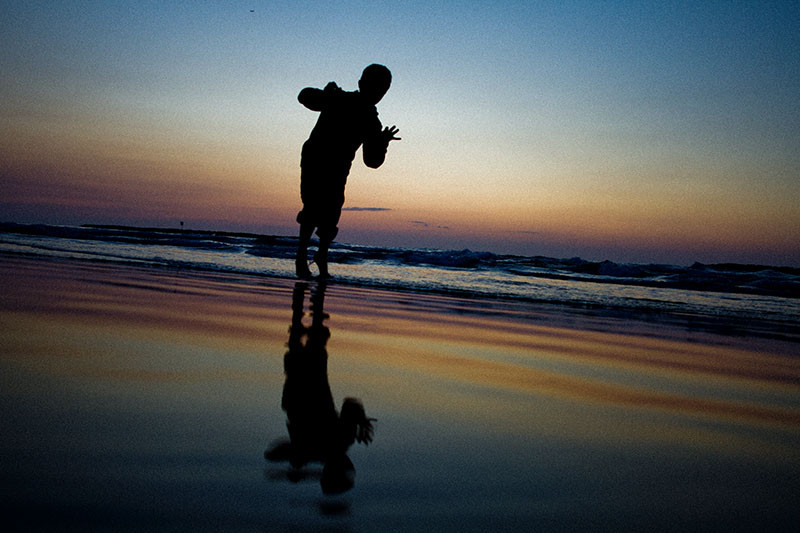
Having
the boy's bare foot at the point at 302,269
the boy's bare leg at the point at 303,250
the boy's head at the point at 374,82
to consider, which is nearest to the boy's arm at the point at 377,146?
the boy's head at the point at 374,82

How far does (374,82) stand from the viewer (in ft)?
16.5

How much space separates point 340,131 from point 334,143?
13 centimetres

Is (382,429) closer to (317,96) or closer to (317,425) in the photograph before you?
(317,425)

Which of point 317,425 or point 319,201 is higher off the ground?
point 319,201

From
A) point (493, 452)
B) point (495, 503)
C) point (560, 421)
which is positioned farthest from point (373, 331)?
point (495, 503)

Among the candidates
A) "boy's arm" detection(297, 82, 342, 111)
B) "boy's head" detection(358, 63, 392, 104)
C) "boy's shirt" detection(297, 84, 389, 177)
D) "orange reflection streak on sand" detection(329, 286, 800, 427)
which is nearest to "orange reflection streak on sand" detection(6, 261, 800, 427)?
"orange reflection streak on sand" detection(329, 286, 800, 427)

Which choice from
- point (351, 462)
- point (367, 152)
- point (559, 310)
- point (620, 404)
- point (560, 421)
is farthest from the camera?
point (367, 152)

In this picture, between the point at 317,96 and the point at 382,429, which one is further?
the point at 317,96

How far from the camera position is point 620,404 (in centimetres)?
138

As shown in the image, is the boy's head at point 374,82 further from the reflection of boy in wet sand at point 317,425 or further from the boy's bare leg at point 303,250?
the reflection of boy in wet sand at point 317,425

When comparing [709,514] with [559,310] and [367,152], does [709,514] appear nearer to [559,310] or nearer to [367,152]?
[559,310]

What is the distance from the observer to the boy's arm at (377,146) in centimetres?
505

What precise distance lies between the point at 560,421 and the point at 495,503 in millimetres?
502

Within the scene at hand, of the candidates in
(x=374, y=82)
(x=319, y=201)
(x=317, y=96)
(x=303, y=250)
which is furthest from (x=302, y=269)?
(x=374, y=82)
